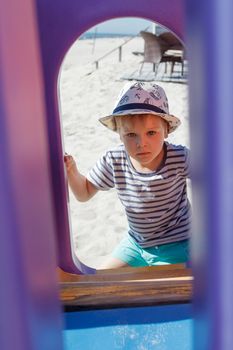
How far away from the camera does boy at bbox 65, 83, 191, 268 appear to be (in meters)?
1.66

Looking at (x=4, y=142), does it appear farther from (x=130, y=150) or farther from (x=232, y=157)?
(x=130, y=150)

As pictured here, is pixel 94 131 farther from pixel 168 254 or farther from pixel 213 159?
pixel 213 159

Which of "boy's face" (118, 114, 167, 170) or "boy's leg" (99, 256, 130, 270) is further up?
"boy's face" (118, 114, 167, 170)

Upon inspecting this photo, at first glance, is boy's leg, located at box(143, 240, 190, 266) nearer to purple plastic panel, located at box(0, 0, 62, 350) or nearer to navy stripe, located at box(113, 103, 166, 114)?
navy stripe, located at box(113, 103, 166, 114)

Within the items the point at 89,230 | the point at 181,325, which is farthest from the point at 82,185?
the point at 89,230

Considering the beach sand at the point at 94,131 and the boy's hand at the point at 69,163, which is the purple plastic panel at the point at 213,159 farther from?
the boy's hand at the point at 69,163

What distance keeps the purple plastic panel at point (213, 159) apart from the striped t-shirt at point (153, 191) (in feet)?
4.30

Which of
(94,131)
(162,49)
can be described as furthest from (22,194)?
(162,49)

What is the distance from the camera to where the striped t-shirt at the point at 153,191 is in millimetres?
1698

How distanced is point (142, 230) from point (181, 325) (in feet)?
2.23

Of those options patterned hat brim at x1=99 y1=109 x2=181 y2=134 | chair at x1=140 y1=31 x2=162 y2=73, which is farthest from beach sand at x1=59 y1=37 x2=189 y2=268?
chair at x1=140 y1=31 x2=162 y2=73

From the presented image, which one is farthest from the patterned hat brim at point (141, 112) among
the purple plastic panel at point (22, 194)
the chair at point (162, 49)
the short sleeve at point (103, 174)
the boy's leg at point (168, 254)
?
the chair at point (162, 49)

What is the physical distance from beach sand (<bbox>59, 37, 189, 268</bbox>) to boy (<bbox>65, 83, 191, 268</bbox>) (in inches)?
12.1

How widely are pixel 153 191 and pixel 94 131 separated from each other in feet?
10.2
